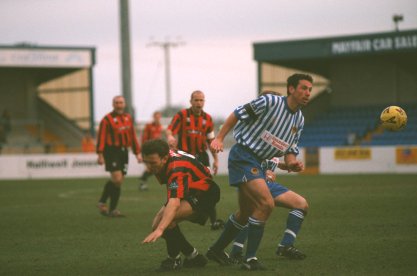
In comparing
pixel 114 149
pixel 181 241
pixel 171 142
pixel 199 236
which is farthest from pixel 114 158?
pixel 181 241

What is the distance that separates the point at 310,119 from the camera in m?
40.9

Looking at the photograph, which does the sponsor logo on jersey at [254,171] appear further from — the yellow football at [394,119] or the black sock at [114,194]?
the black sock at [114,194]

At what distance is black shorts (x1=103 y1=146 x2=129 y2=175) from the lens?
47.2ft

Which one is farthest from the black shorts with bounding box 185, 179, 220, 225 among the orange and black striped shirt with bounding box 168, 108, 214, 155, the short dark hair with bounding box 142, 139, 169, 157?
the orange and black striped shirt with bounding box 168, 108, 214, 155

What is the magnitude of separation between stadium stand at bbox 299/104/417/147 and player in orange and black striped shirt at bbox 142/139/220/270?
2601cm

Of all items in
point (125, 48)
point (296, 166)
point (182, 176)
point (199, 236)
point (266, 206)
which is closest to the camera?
point (182, 176)

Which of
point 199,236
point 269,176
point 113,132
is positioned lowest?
point 199,236

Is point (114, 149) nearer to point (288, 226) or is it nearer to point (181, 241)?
point (288, 226)

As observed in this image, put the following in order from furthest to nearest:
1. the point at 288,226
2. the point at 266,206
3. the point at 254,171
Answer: the point at 288,226 → the point at 254,171 → the point at 266,206

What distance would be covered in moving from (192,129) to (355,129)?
24.5 meters

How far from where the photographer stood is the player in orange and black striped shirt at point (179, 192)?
754 cm

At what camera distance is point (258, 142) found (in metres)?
8.09

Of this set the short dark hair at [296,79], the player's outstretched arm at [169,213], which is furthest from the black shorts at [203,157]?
the player's outstretched arm at [169,213]

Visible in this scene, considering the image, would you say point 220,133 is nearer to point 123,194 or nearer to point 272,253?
point 272,253
